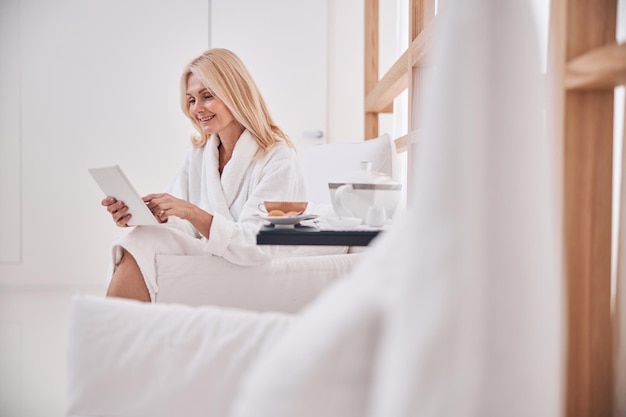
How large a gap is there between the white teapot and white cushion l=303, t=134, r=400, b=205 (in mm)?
684

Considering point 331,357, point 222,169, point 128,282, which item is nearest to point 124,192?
point 128,282

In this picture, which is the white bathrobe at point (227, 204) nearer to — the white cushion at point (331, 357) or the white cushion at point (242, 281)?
the white cushion at point (242, 281)

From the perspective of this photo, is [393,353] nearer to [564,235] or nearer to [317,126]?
[564,235]

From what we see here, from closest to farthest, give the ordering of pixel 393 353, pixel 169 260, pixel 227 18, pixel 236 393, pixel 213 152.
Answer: pixel 393 353 → pixel 236 393 → pixel 169 260 → pixel 213 152 → pixel 227 18

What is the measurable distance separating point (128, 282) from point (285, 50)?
296 cm

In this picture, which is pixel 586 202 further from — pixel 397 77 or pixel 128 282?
pixel 397 77

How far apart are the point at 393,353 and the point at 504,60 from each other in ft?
1.10

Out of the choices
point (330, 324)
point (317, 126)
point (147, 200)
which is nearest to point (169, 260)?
point (147, 200)

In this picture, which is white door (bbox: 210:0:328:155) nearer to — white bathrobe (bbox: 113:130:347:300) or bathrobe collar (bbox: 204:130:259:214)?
white bathrobe (bbox: 113:130:347:300)

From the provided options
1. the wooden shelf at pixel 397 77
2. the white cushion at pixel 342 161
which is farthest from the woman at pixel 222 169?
the wooden shelf at pixel 397 77

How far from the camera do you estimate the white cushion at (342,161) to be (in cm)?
214

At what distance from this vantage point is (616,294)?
0.86 m

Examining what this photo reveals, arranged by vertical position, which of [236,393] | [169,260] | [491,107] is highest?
[491,107]

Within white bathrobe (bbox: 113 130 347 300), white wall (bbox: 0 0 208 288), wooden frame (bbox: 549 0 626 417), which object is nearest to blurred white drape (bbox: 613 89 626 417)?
wooden frame (bbox: 549 0 626 417)
